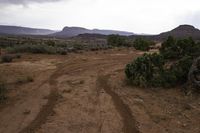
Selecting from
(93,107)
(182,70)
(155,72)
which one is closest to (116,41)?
(155,72)

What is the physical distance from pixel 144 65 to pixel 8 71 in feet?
26.8

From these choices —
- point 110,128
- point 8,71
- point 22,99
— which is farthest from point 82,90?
point 8,71

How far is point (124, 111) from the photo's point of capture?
1068 centimetres

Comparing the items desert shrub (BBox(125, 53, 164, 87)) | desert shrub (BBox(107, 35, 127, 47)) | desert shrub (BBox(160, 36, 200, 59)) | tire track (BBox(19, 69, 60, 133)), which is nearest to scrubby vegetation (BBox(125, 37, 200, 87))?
desert shrub (BBox(125, 53, 164, 87))

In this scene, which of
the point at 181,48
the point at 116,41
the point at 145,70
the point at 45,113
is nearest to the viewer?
the point at 45,113

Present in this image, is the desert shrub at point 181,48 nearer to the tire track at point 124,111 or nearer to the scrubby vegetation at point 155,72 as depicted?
the scrubby vegetation at point 155,72

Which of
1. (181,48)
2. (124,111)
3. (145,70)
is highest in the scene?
(181,48)

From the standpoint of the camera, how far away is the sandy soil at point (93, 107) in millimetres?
9148

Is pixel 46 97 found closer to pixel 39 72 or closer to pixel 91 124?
pixel 91 124

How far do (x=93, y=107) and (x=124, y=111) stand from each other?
1070 mm

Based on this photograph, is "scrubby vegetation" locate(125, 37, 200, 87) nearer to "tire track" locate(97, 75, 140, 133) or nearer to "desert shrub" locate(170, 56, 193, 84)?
"desert shrub" locate(170, 56, 193, 84)

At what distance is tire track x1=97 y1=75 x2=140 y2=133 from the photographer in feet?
29.6

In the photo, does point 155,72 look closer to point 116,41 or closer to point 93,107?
point 93,107

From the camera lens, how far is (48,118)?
9867 millimetres
